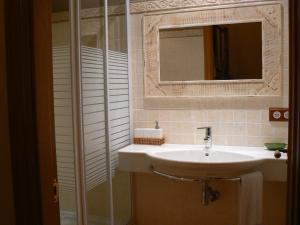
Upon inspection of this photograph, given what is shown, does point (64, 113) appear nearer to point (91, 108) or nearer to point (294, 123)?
point (91, 108)

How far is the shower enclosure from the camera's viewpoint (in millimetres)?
1890

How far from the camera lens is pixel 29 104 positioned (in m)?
1.06

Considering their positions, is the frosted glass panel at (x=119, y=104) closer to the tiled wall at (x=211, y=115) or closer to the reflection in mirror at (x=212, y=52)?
the tiled wall at (x=211, y=115)

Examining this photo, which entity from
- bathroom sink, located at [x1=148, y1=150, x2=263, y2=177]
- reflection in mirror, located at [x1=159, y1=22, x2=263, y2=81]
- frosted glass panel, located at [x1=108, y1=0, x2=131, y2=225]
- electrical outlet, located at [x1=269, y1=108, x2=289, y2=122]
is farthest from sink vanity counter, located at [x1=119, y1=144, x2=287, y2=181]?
reflection in mirror, located at [x1=159, y1=22, x2=263, y2=81]

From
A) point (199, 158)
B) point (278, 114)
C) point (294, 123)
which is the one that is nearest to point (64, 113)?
point (199, 158)

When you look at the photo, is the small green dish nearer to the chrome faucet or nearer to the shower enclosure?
the chrome faucet

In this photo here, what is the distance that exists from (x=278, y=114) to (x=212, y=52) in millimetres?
653

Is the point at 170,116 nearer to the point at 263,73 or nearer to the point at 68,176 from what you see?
the point at 263,73

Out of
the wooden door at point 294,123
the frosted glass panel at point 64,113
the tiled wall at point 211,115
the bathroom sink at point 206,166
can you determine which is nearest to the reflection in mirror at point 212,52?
the tiled wall at point 211,115

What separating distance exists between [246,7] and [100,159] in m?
1.48

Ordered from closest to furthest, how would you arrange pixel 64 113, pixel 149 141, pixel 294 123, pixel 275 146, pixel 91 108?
pixel 294 123
pixel 64 113
pixel 91 108
pixel 275 146
pixel 149 141

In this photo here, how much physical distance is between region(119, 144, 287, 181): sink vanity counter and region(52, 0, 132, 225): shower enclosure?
17cm

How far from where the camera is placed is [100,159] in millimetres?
2256

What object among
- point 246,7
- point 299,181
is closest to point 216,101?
point 246,7
